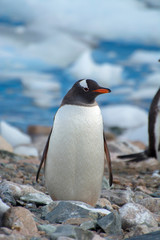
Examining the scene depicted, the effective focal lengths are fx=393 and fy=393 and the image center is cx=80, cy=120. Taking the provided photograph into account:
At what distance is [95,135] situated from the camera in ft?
11.8

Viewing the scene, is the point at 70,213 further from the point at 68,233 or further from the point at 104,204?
the point at 104,204

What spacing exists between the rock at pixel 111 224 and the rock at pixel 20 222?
525 millimetres

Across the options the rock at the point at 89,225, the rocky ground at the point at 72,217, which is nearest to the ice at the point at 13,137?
the rocky ground at the point at 72,217

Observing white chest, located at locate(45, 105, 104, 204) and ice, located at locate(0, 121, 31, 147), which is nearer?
white chest, located at locate(45, 105, 104, 204)

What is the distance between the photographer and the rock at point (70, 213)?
3.00 meters

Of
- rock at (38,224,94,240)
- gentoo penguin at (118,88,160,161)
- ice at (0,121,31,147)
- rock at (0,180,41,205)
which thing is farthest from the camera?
ice at (0,121,31,147)

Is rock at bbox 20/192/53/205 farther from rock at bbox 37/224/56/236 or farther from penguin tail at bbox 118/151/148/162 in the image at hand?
penguin tail at bbox 118/151/148/162

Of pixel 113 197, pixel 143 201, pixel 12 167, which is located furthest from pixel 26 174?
pixel 143 201

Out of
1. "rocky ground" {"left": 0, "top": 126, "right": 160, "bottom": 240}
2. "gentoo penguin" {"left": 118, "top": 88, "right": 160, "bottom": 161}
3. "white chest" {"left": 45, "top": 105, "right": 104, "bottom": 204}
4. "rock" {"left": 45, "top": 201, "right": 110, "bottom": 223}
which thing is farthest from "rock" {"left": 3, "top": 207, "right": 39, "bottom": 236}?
"gentoo penguin" {"left": 118, "top": 88, "right": 160, "bottom": 161}

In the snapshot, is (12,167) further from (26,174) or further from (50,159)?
(50,159)

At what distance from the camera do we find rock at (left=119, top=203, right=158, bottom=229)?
3072 mm

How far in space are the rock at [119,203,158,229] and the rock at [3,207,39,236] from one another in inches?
31.1

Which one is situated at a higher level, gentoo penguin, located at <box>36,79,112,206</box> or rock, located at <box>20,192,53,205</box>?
gentoo penguin, located at <box>36,79,112,206</box>

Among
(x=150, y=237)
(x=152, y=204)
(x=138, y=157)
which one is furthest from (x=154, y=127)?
(x=150, y=237)
